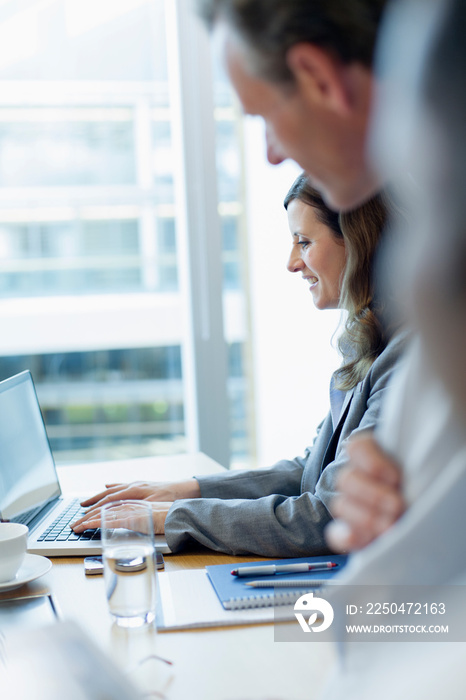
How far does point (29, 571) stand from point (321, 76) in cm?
83

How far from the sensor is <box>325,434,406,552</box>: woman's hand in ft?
1.94

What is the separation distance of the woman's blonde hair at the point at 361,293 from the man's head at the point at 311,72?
29.4 inches

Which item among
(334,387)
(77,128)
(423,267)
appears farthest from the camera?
(77,128)

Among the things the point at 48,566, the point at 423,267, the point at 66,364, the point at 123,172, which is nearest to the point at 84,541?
the point at 48,566

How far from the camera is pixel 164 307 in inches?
118

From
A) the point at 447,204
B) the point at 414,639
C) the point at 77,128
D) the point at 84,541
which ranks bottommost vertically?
the point at 84,541

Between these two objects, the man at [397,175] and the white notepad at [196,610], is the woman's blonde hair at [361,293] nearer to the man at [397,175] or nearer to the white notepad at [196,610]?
the white notepad at [196,610]

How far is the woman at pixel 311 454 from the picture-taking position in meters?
1.18

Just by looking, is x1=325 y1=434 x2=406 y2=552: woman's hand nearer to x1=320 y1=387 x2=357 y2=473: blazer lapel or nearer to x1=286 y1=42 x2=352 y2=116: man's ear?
x1=286 y1=42 x2=352 y2=116: man's ear

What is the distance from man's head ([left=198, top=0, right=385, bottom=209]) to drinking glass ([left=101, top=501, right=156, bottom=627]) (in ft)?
1.77

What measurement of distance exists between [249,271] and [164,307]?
0.39 metres

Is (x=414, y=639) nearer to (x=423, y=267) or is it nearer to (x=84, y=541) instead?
(x=423, y=267)

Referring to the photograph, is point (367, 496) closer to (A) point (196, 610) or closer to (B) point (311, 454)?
(A) point (196, 610)

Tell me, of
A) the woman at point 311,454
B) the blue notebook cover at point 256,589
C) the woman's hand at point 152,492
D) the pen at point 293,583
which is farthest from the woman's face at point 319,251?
the pen at point 293,583
